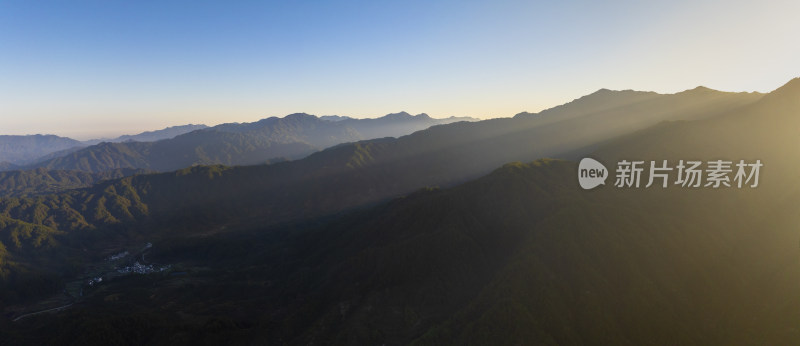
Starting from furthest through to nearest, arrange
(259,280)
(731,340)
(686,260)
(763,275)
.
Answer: (259,280)
(686,260)
(763,275)
(731,340)

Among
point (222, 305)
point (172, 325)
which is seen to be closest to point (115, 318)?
point (172, 325)

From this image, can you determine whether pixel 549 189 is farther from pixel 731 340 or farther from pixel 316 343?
pixel 316 343

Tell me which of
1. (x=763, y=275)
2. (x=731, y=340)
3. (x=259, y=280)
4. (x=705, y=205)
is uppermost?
(x=705, y=205)
